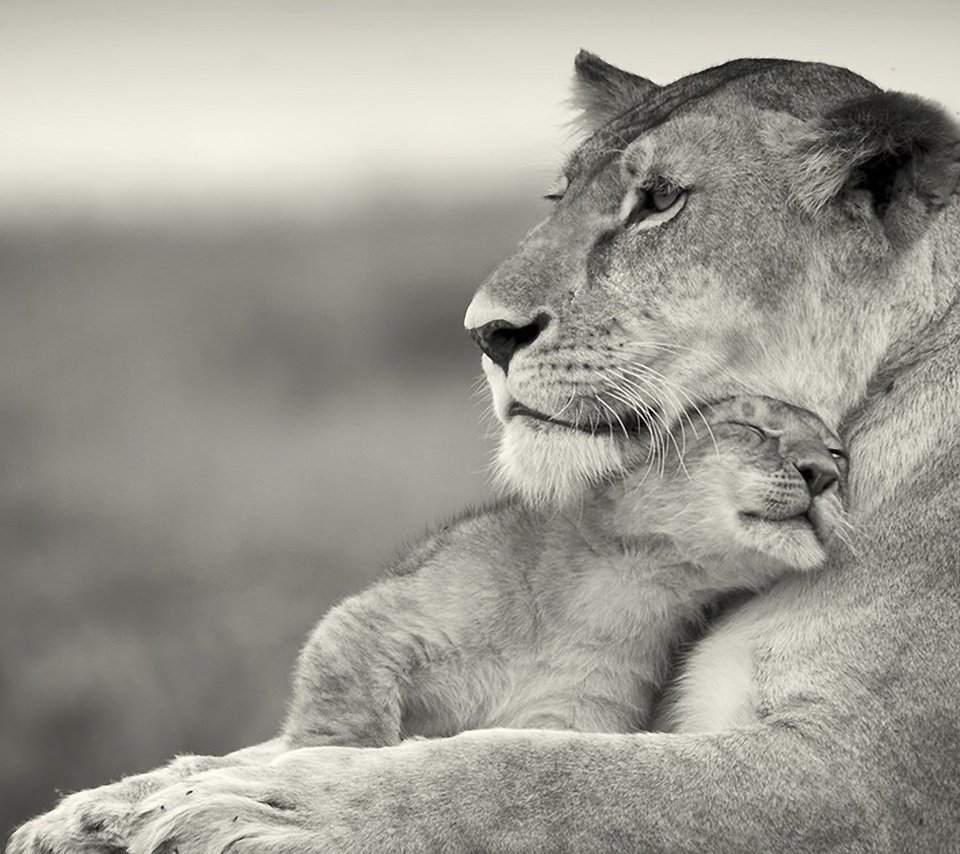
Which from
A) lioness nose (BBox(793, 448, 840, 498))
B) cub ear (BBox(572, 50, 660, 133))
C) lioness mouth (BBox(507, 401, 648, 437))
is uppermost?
cub ear (BBox(572, 50, 660, 133))

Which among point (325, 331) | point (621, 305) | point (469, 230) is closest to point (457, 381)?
point (325, 331)

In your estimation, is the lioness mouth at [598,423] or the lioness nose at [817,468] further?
the lioness mouth at [598,423]

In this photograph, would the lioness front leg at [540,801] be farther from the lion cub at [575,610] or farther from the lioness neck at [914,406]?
the lioness neck at [914,406]

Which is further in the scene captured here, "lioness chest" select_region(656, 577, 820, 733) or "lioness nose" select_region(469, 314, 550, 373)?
"lioness nose" select_region(469, 314, 550, 373)

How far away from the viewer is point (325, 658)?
4.38m

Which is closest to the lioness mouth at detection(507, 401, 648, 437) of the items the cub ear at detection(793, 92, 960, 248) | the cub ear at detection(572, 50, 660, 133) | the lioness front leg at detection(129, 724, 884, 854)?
the cub ear at detection(793, 92, 960, 248)

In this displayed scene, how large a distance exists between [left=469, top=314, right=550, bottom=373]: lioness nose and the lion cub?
0.35 meters

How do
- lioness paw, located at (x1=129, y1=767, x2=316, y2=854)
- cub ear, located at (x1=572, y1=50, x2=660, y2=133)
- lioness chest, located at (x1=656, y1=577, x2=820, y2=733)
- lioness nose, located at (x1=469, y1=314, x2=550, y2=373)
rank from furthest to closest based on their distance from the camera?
1. cub ear, located at (x1=572, y1=50, x2=660, y2=133)
2. lioness nose, located at (x1=469, y1=314, x2=550, y2=373)
3. lioness chest, located at (x1=656, y1=577, x2=820, y2=733)
4. lioness paw, located at (x1=129, y1=767, x2=316, y2=854)

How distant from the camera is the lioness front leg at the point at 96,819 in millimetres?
4301

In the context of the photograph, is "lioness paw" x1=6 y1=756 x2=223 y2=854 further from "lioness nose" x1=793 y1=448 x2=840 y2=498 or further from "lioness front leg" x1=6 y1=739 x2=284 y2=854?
"lioness nose" x1=793 y1=448 x2=840 y2=498

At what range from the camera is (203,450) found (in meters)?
14.0

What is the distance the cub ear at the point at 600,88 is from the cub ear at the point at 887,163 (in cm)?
103

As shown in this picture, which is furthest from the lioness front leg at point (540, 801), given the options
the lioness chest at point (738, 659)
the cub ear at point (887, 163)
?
the cub ear at point (887, 163)

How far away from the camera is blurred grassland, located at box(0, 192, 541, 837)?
33.6 ft
